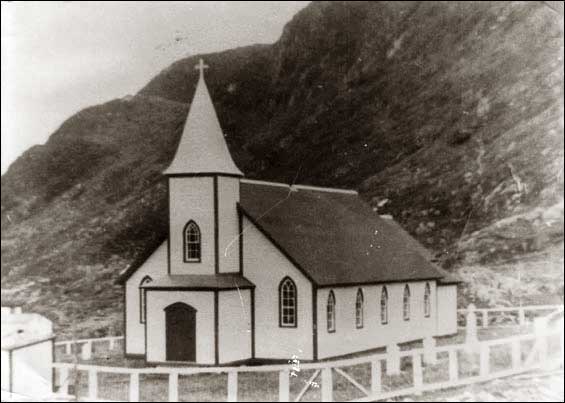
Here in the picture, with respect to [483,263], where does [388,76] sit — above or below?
above

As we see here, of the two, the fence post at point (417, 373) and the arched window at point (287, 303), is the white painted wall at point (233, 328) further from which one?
the fence post at point (417, 373)

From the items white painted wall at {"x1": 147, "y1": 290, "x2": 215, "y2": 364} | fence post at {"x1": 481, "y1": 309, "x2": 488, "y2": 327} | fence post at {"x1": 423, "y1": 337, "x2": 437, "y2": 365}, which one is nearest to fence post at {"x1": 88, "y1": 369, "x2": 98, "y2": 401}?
white painted wall at {"x1": 147, "y1": 290, "x2": 215, "y2": 364}

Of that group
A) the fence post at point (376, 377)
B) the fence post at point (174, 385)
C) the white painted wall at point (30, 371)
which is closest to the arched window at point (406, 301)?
the fence post at point (376, 377)

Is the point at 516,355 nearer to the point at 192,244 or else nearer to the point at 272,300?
the point at 272,300

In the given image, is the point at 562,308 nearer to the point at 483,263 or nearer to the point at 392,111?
the point at 483,263

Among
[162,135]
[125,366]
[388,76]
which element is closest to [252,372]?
[125,366]

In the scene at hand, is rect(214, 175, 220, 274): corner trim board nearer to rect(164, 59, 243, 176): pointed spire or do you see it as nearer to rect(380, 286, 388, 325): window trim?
rect(164, 59, 243, 176): pointed spire
